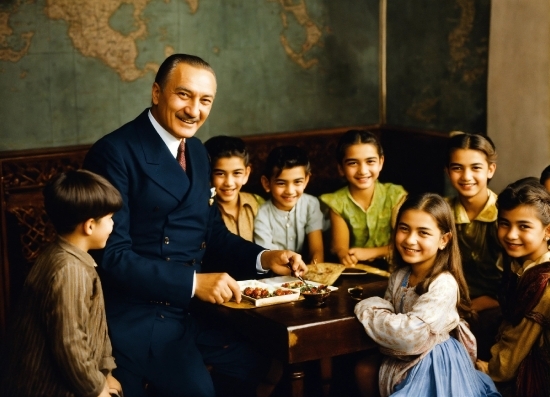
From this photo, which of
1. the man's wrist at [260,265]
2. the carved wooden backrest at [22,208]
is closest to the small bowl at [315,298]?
the man's wrist at [260,265]

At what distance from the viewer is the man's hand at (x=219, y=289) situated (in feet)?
11.8

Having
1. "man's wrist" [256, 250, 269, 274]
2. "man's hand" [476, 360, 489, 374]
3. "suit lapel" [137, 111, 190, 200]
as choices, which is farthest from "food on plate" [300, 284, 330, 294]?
"man's hand" [476, 360, 489, 374]

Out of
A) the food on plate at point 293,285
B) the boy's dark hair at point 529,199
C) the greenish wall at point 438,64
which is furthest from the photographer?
the greenish wall at point 438,64

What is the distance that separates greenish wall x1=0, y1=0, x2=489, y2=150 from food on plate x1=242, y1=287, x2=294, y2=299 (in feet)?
8.39

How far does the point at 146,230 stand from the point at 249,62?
8.85ft

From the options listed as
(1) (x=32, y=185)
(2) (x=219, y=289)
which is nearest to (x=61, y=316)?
(2) (x=219, y=289)

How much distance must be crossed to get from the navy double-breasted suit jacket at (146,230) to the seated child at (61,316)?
1.42ft

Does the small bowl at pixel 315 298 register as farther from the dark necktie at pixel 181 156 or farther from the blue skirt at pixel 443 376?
the dark necktie at pixel 181 156

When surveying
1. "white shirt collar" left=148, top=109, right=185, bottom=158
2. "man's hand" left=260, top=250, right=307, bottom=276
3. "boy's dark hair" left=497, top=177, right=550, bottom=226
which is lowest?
"man's hand" left=260, top=250, right=307, bottom=276

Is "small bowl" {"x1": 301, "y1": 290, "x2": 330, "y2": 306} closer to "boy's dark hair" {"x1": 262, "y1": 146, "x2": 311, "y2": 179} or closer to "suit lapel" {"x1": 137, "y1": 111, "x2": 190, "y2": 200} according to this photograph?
"suit lapel" {"x1": 137, "y1": 111, "x2": 190, "y2": 200}

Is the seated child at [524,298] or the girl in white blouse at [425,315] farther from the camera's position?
the seated child at [524,298]

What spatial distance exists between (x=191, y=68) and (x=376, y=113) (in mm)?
3253

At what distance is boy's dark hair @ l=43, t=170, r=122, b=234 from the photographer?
3.19m

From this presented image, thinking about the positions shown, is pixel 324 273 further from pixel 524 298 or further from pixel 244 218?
pixel 244 218
